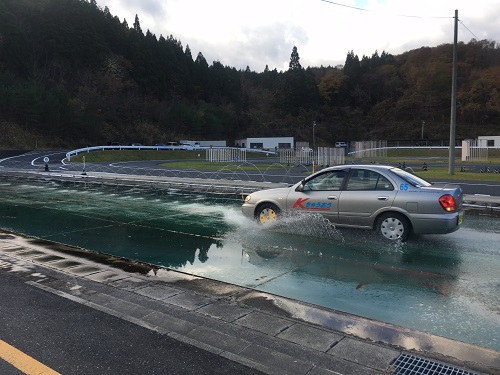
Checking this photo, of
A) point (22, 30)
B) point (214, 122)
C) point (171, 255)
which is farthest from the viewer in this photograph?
point (214, 122)

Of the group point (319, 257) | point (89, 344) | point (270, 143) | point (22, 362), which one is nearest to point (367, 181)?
point (319, 257)

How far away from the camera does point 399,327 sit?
429 centimetres

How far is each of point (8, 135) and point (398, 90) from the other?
89314 mm

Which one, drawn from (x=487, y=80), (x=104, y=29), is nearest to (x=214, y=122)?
(x=104, y=29)

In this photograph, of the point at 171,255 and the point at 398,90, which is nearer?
the point at 171,255

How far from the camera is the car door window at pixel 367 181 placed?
26.5 feet

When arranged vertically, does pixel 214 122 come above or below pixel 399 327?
above

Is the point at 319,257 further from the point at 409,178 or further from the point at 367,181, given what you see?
the point at 409,178

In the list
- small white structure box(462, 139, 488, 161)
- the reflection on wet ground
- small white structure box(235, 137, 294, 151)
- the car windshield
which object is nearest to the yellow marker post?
the reflection on wet ground

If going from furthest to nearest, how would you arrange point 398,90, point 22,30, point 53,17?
→ point 398,90 < point 53,17 < point 22,30

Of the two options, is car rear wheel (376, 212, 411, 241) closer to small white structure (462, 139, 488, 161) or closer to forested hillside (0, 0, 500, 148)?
small white structure (462, 139, 488, 161)

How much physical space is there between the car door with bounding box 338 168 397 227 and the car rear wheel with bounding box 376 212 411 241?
0.17m

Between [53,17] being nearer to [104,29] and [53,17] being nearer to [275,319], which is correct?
[104,29]

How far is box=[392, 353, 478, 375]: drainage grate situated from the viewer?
133 inches
